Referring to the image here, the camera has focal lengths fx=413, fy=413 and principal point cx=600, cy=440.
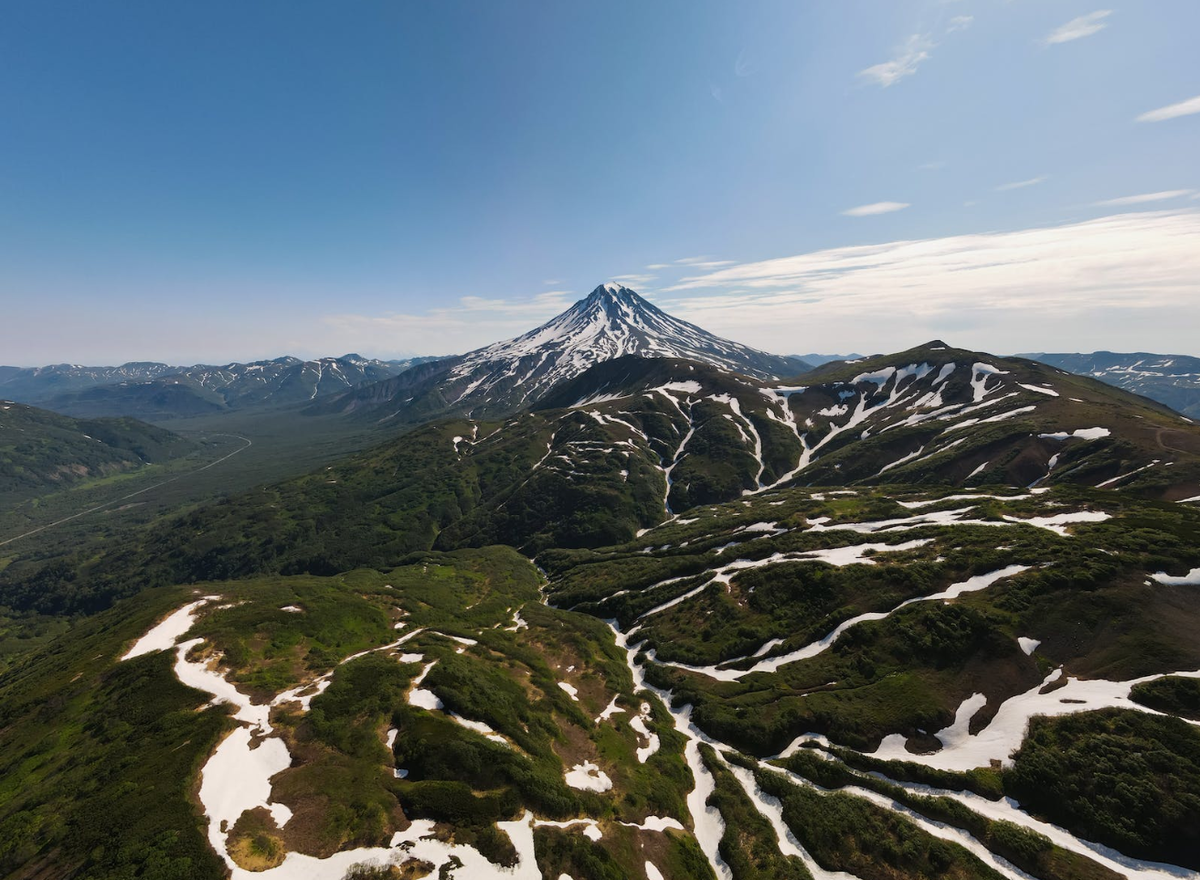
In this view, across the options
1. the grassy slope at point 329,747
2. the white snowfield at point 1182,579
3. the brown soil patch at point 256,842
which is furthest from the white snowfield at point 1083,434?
the brown soil patch at point 256,842

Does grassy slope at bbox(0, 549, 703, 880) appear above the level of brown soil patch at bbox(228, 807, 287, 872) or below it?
below

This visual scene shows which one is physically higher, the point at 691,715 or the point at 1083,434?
the point at 1083,434

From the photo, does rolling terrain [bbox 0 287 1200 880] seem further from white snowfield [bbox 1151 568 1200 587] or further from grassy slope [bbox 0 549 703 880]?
white snowfield [bbox 1151 568 1200 587]

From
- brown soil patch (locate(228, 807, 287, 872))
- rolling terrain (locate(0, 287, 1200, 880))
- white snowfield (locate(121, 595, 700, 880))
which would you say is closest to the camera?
brown soil patch (locate(228, 807, 287, 872))

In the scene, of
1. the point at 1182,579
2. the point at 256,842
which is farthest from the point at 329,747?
the point at 1182,579

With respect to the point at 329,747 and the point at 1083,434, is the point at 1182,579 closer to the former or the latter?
the point at 329,747

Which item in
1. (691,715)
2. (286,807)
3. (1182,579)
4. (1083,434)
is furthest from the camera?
(1083,434)

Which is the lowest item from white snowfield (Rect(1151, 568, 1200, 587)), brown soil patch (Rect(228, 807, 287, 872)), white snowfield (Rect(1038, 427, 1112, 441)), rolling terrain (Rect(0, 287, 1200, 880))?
rolling terrain (Rect(0, 287, 1200, 880))

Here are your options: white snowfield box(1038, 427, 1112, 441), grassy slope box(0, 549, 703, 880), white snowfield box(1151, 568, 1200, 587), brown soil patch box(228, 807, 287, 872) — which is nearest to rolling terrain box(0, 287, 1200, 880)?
brown soil patch box(228, 807, 287, 872)

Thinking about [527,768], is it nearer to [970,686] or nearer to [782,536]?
[970,686]

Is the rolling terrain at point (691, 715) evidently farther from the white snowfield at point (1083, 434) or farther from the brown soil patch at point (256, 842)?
the white snowfield at point (1083, 434)

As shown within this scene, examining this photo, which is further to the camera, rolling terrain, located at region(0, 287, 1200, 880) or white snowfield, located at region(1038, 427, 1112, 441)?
white snowfield, located at region(1038, 427, 1112, 441)

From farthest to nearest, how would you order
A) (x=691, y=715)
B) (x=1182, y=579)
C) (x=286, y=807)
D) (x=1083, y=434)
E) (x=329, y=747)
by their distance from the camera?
(x=1083, y=434), (x=691, y=715), (x=1182, y=579), (x=329, y=747), (x=286, y=807)
